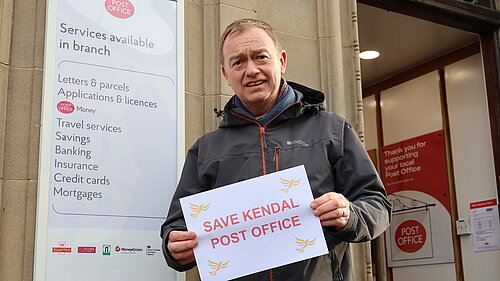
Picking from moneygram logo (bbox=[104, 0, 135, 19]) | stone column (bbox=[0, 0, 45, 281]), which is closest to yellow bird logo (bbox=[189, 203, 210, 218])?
stone column (bbox=[0, 0, 45, 281])

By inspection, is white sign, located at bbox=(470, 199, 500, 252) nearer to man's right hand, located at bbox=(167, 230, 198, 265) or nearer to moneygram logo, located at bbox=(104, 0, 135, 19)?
moneygram logo, located at bbox=(104, 0, 135, 19)

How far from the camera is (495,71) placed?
5.27m

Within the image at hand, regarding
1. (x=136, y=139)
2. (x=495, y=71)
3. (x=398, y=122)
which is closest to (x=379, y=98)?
(x=398, y=122)

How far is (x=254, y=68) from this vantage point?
2600 mm

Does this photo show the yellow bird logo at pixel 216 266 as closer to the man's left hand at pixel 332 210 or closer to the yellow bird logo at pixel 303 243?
the yellow bird logo at pixel 303 243

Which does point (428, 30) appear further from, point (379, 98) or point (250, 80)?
point (250, 80)

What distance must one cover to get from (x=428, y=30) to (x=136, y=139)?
13.0 feet

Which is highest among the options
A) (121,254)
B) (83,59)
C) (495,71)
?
(495,71)

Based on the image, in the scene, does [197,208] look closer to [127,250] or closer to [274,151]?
[274,151]

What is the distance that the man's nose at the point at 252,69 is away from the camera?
259cm

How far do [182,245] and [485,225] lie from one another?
4.33 meters

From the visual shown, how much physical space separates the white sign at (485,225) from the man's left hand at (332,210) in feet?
13.2

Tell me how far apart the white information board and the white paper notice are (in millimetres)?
672

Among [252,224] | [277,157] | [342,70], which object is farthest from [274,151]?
[342,70]
